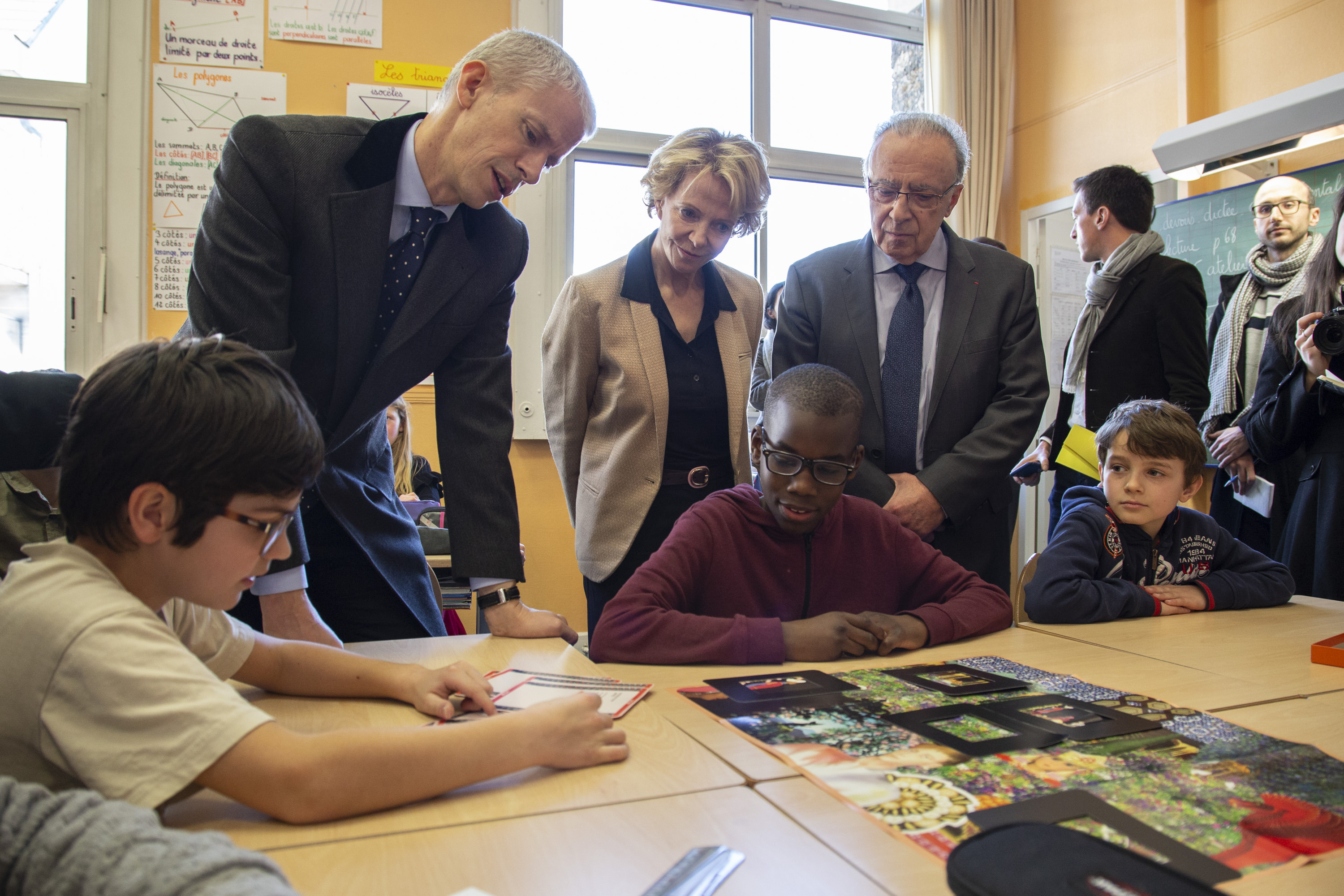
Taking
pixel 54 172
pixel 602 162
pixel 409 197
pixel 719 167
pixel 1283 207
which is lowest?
pixel 409 197

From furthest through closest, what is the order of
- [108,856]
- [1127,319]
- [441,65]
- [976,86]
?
1. [976,86]
2. [441,65]
3. [1127,319]
4. [108,856]

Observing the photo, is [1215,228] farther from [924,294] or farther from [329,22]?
[329,22]

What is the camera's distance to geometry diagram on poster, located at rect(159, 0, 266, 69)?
3402mm

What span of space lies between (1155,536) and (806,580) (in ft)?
2.99

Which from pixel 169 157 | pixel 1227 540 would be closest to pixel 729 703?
pixel 1227 540

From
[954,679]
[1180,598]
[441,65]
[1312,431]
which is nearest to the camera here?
[954,679]

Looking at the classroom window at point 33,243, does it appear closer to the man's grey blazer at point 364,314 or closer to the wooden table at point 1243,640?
the man's grey blazer at point 364,314

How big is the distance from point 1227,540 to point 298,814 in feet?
6.51

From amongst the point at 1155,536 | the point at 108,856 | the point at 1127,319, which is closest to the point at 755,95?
the point at 1127,319

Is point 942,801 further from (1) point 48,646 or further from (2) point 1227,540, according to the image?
(2) point 1227,540

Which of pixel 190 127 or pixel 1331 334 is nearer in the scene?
pixel 1331 334

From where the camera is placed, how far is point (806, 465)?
4.77 feet

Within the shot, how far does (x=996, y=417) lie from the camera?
5.89 feet

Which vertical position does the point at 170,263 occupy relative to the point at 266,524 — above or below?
above
